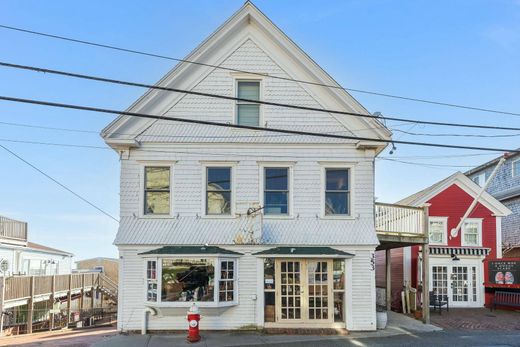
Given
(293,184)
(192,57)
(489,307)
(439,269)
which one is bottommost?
(489,307)

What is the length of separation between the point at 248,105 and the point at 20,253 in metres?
24.2

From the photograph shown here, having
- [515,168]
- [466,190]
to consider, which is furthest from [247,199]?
[515,168]

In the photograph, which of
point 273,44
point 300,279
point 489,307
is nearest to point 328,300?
point 300,279

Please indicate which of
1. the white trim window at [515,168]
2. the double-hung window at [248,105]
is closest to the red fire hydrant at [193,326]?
the double-hung window at [248,105]

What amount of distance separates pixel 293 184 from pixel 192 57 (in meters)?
4.94

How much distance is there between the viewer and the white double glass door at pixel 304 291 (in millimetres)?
14367

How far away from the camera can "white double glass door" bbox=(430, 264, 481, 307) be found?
2117cm

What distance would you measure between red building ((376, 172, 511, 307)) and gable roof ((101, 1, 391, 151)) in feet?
25.3

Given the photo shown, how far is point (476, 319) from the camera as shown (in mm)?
17203

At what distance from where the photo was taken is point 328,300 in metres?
14.4

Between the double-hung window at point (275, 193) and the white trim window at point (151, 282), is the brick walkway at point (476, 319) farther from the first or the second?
the white trim window at point (151, 282)

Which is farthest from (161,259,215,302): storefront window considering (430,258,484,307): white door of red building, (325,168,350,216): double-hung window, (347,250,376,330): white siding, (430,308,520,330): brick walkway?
(430,258,484,307): white door of red building

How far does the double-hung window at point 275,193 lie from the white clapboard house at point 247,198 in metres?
0.03

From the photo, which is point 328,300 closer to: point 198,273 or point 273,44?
point 198,273
